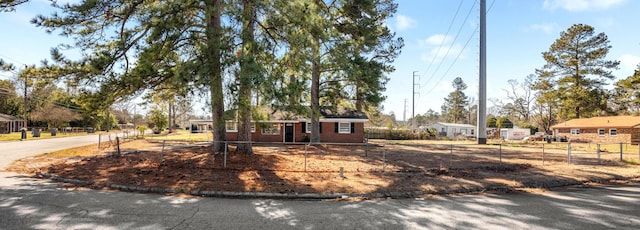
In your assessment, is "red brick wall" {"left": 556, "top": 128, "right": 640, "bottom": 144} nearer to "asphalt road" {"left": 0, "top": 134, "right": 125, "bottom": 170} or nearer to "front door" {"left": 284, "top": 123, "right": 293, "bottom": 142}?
"front door" {"left": 284, "top": 123, "right": 293, "bottom": 142}

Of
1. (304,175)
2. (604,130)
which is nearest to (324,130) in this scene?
(304,175)

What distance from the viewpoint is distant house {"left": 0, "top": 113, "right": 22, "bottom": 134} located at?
41141 mm

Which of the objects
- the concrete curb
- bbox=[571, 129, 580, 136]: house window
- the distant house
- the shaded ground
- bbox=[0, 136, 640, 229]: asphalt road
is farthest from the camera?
the distant house

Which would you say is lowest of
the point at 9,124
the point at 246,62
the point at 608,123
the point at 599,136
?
the point at 599,136

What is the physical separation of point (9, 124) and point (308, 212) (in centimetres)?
5944

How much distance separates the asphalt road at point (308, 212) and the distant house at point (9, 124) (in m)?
48.0

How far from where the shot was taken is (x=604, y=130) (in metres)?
34.7

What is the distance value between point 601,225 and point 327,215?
190 inches

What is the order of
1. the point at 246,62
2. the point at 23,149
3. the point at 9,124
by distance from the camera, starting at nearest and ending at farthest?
the point at 246,62, the point at 23,149, the point at 9,124

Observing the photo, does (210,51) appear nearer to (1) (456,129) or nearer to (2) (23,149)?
(2) (23,149)

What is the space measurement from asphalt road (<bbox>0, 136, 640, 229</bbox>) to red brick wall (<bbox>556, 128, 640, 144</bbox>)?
34.5 metres

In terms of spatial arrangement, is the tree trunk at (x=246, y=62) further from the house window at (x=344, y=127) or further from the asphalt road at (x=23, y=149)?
the house window at (x=344, y=127)

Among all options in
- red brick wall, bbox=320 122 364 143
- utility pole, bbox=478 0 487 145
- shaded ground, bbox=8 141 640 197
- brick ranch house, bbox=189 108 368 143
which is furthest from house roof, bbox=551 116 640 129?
red brick wall, bbox=320 122 364 143

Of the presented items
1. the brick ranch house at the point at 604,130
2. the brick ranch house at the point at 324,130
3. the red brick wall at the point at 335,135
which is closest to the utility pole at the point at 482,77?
the brick ranch house at the point at 324,130
